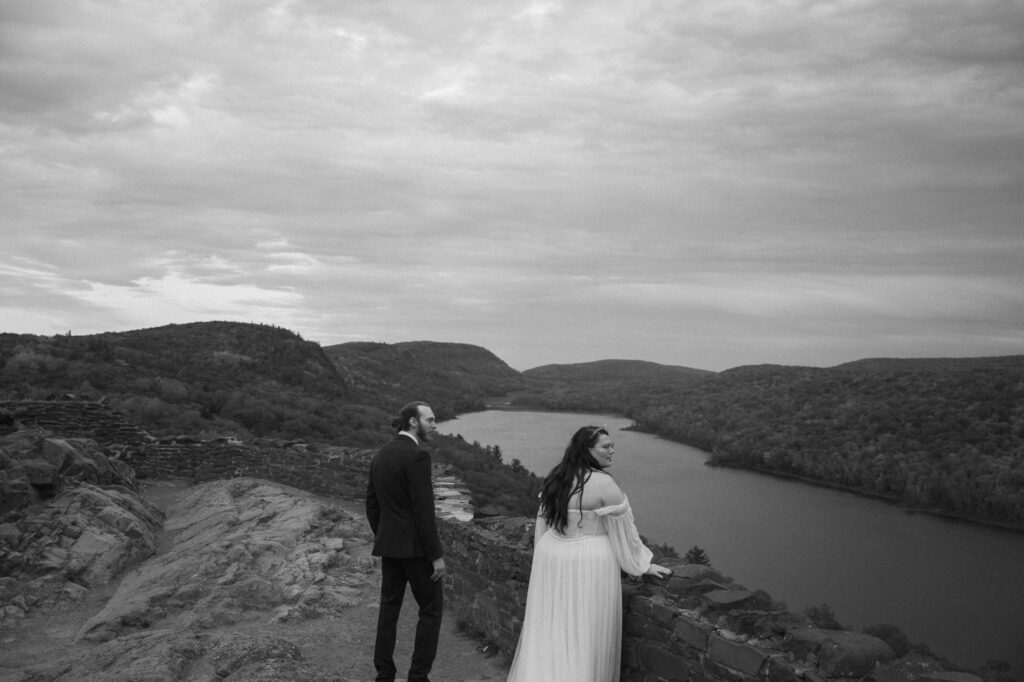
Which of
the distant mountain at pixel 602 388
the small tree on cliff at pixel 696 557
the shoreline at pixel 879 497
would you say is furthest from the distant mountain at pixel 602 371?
the small tree on cliff at pixel 696 557

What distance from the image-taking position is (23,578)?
8180mm

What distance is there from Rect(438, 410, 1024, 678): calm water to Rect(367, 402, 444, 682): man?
8.94 m

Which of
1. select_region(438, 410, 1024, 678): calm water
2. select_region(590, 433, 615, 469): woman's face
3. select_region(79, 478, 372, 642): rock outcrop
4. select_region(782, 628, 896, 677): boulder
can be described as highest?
select_region(590, 433, 615, 469): woman's face

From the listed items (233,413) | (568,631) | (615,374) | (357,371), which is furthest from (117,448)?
(615,374)

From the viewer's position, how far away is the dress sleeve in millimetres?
4574

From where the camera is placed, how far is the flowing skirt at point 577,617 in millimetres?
4551

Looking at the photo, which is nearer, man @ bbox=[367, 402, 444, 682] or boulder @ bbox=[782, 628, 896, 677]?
boulder @ bbox=[782, 628, 896, 677]

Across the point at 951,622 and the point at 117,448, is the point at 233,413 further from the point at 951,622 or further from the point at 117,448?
the point at 951,622

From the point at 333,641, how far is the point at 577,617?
11.3 feet

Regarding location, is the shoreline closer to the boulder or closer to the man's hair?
the boulder

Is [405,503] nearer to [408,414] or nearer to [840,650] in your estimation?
[408,414]

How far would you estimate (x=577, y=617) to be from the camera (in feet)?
15.0

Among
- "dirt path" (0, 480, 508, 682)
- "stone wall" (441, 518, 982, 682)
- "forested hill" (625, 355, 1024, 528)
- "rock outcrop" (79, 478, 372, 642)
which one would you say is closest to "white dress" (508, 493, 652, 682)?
"stone wall" (441, 518, 982, 682)

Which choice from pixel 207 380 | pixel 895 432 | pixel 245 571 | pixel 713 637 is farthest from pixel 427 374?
pixel 713 637
